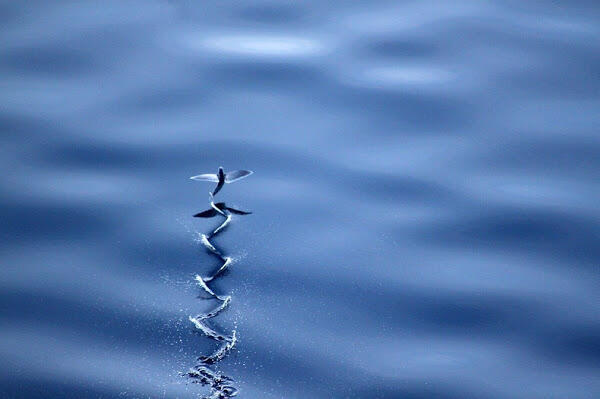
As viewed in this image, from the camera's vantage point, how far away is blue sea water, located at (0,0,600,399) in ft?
5.49

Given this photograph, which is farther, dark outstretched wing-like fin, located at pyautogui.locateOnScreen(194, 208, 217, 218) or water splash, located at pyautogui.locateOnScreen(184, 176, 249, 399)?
dark outstretched wing-like fin, located at pyautogui.locateOnScreen(194, 208, 217, 218)

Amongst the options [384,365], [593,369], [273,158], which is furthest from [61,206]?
[593,369]

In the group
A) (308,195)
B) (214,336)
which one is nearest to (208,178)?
(308,195)

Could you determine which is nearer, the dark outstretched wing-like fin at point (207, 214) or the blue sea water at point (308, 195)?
the blue sea water at point (308, 195)

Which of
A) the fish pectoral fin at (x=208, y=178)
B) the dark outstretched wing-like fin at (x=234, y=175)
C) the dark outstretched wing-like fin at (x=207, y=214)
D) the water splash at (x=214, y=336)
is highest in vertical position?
the dark outstretched wing-like fin at (x=234, y=175)

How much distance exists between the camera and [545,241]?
76.5 inches

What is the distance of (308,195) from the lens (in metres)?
2.05

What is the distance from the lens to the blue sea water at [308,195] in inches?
65.9

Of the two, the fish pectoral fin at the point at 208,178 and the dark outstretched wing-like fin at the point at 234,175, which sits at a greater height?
the dark outstretched wing-like fin at the point at 234,175

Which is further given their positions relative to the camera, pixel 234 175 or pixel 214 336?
pixel 234 175

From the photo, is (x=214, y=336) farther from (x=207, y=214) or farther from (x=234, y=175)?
(x=234, y=175)

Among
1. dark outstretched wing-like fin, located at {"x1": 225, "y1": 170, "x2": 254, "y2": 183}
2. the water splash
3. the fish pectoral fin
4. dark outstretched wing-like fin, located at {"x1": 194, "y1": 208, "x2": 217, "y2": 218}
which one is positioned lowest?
the water splash

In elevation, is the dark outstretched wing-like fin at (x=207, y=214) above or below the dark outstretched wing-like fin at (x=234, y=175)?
below

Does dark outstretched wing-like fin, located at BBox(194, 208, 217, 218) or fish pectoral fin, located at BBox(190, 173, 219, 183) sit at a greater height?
fish pectoral fin, located at BBox(190, 173, 219, 183)
